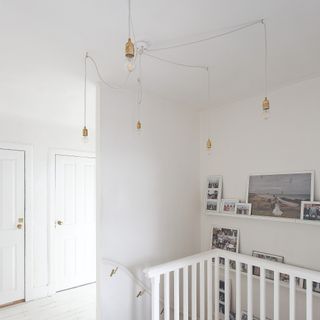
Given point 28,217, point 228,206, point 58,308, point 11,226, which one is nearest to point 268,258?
point 228,206

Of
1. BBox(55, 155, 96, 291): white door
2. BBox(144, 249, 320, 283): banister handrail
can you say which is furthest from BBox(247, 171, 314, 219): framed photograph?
BBox(55, 155, 96, 291): white door

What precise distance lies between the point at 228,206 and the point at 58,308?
240 centimetres

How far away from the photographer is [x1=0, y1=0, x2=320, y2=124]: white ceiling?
52.5 inches

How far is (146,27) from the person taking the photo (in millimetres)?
1487

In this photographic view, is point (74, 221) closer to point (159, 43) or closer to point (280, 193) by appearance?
point (280, 193)

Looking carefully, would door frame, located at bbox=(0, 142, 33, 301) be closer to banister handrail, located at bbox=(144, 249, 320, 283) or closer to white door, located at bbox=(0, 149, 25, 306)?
white door, located at bbox=(0, 149, 25, 306)

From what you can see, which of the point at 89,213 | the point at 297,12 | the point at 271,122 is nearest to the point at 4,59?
the point at 297,12

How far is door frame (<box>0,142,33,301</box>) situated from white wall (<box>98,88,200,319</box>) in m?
1.75

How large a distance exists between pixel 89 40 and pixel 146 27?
0.38 meters

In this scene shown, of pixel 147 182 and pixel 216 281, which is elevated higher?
pixel 147 182

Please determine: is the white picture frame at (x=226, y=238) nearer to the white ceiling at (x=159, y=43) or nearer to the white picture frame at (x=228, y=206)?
the white picture frame at (x=228, y=206)

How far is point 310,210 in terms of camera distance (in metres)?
2.14

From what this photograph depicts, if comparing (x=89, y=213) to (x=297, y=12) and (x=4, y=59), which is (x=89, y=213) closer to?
(x=4, y=59)

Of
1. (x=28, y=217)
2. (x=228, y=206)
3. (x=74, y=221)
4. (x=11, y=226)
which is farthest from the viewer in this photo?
(x=74, y=221)
